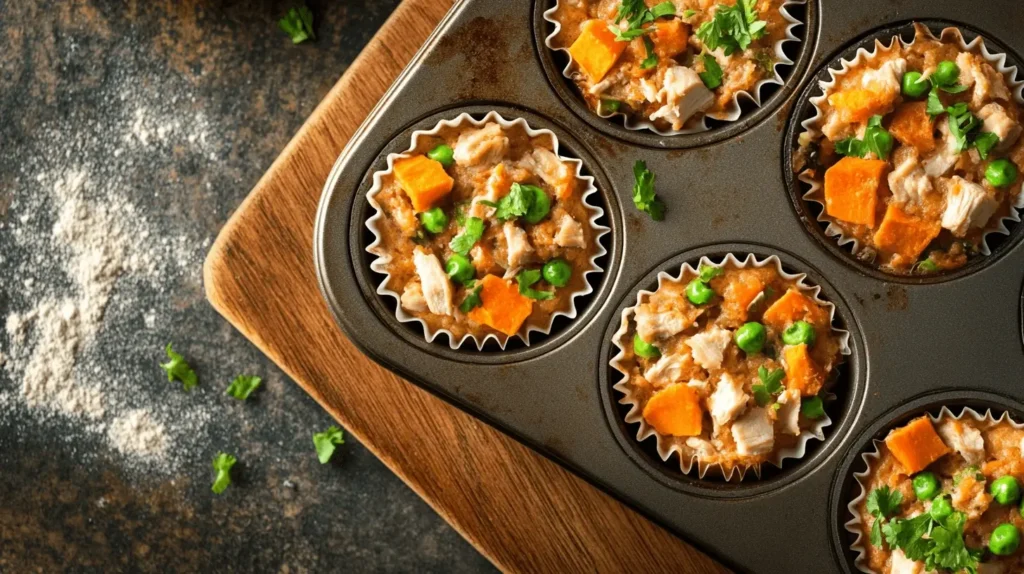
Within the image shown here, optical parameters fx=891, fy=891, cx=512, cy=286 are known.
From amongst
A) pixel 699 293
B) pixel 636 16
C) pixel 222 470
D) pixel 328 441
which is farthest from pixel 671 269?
pixel 222 470

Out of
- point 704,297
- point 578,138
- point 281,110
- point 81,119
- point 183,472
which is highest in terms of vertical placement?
point 578,138

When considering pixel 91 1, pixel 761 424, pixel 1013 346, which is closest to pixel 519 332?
pixel 761 424

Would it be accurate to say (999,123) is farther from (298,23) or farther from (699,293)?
(298,23)

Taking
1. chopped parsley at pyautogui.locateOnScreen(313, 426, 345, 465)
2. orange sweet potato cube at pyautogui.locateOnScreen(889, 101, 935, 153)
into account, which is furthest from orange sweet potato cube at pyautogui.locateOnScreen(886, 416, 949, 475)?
chopped parsley at pyautogui.locateOnScreen(313, 426, 345, 465)

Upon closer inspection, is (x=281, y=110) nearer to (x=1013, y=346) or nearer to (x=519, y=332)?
(x=519, y=332)

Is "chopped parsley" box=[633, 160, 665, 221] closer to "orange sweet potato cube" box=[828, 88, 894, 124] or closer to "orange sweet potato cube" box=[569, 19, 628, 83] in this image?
"orange sweet potato cube" box=[569, 19, 628, 83]
